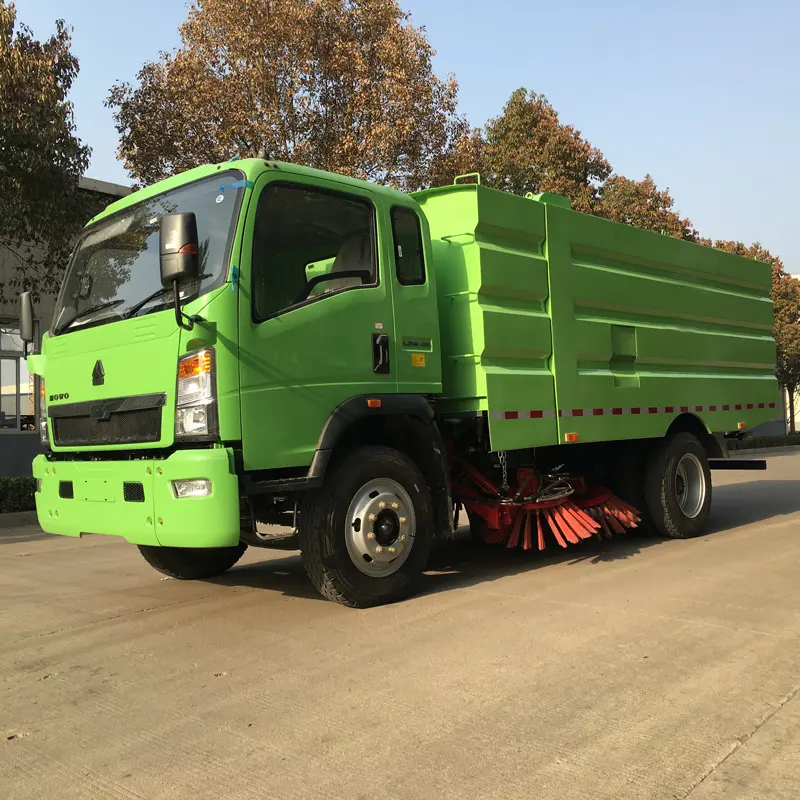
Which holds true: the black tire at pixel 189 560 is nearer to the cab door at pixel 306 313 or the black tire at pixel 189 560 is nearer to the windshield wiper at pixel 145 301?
the cab door at pixel 306 313

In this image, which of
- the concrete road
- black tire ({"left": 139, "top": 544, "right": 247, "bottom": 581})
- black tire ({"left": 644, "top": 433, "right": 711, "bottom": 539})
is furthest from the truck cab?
black tire ({"left": 644, "top": 433, "right": 711, "bottom": 539})

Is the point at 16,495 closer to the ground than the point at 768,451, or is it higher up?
higher up

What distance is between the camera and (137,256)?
5367 mm

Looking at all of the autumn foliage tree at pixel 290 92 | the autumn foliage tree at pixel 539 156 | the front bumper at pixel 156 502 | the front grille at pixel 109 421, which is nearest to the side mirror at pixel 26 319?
the front grille at pixel 109 421

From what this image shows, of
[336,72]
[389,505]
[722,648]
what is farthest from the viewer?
[336,72]

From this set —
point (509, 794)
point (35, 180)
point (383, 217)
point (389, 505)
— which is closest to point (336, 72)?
point (35, 180)

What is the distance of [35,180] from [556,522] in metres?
8.61

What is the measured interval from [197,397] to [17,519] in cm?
824

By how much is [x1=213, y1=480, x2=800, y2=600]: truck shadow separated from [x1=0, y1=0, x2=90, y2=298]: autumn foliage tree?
271 inches

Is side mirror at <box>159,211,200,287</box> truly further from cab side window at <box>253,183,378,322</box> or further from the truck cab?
cab side window at <box>253,183,378,322</box>

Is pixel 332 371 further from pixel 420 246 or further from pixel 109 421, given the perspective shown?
pixel 109 421

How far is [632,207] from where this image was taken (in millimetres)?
23719

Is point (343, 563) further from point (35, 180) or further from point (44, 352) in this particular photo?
point (35, 180)

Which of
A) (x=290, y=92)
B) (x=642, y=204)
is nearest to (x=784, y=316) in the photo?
(x=642, y=204)
